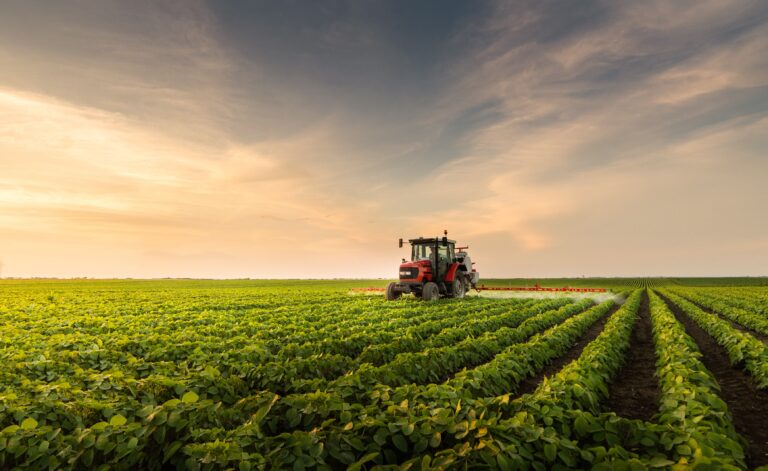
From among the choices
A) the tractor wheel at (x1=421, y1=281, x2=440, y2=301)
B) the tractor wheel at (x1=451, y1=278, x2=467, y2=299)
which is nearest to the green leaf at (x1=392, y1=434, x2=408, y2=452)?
the tractor wheel at (x1=421, y1=281, x2=440, y2=301)

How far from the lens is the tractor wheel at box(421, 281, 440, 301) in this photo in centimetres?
2215

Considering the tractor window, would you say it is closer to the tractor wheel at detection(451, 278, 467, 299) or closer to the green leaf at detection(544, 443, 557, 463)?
the tractor wheel at detection(451, 278, 467, 299)

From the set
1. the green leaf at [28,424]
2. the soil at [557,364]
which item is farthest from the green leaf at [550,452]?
the green leaf at [28,424]

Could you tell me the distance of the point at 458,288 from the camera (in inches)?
992

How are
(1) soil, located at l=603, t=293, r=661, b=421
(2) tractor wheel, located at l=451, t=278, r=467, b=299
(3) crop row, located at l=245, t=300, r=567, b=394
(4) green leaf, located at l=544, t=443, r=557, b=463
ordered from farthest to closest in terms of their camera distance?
(2) tractor wheel, located at l=451, t=278, r=467, b=299, (3) crop row, located at l=245, t=300, r=567, b=394, (1) soil, located at l=603, t=293, r=661, b=421, (4) green leaf, located at l=544, t=443, r=557, b=463

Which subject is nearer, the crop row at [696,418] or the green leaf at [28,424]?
the crop row at [696,418]

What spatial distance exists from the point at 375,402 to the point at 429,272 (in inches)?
719

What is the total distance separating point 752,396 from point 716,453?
6.33 metres

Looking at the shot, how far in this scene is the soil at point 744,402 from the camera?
5766mm

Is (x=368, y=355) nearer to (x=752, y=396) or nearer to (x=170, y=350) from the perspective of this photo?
(x=170, y=350)

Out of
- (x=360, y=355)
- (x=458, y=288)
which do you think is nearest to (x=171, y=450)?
(x=360, y=355)

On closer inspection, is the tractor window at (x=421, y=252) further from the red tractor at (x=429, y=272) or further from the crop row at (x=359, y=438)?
the crop row at (x=359, y=438)

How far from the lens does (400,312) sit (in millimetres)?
16859

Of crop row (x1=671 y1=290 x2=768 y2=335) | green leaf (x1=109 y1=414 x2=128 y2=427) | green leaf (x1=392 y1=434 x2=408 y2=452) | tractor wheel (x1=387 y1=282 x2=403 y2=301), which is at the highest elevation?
tractor wheel (x1=387 y1=282 x2=403 y2=301)
